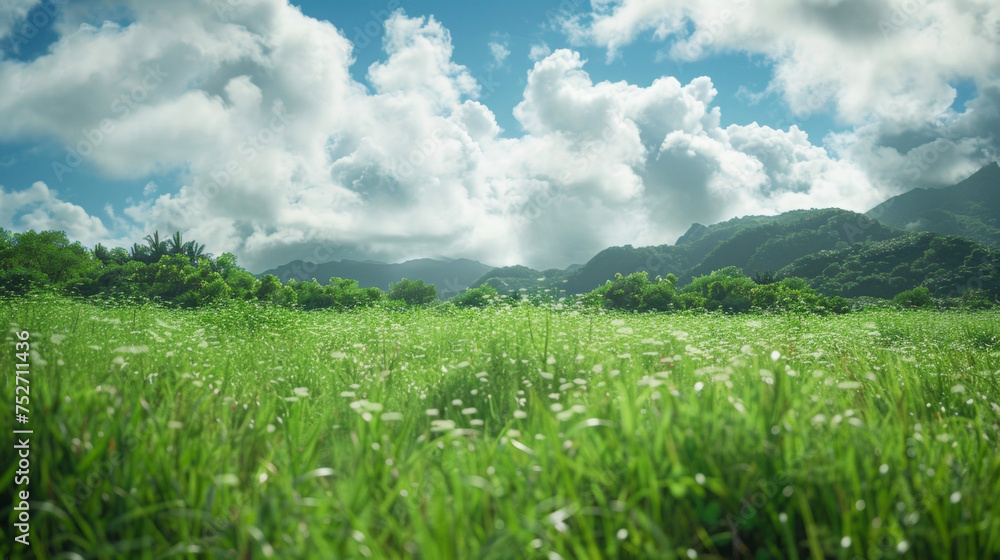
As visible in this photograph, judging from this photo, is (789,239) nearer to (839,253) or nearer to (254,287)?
(839,253)

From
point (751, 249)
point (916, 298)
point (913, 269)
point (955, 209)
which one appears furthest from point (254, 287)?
point (955, 209)

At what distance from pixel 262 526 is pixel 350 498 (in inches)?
13.7

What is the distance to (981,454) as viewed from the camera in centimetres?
230

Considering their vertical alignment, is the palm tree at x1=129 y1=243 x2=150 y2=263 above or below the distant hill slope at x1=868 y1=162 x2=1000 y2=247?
below

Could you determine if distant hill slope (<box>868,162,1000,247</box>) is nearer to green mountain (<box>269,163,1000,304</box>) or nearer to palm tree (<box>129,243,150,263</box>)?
green mountain (<box>269,163,1000,304</box>)

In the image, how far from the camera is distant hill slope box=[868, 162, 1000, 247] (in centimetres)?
12725

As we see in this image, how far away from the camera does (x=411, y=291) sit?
150ft

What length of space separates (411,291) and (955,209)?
196 m

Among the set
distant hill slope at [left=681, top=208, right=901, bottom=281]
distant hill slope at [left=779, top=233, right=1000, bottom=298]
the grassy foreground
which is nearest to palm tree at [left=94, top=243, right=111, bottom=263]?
the grassy foreground

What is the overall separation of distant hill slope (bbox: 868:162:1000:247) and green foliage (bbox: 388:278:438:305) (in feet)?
490

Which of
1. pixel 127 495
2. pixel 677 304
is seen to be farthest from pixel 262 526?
pixel 677 304

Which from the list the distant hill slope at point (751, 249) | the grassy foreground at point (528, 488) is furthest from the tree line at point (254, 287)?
the distant hill slope at point (751, 249)

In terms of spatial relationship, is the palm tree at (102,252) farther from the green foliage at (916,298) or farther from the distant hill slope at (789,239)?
the distant hill slope at (789,239)

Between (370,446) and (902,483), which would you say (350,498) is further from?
(902,483)
